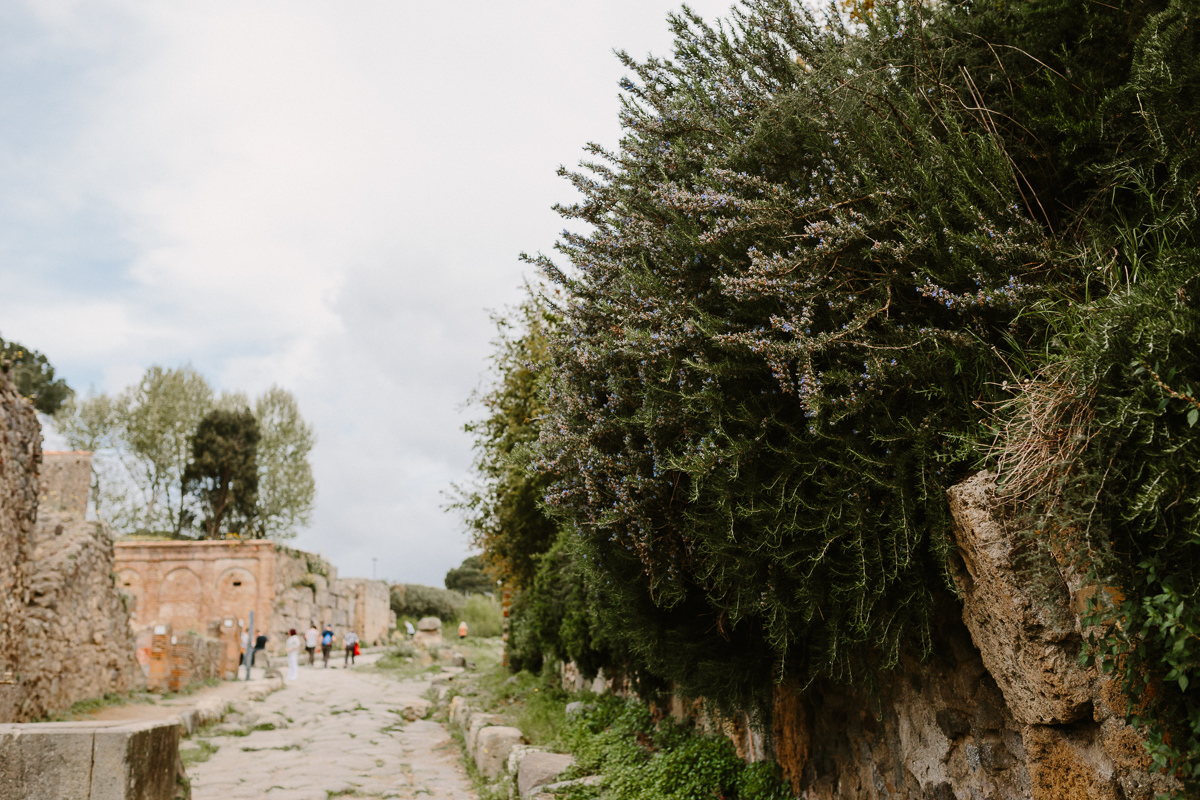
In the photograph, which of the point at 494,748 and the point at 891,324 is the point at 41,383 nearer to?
the point at 494,748

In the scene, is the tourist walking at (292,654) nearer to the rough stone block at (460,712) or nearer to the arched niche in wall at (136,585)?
the rough stone block at (460,712)

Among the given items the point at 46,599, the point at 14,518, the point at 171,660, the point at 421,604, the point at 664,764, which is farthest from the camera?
the point at 421,604

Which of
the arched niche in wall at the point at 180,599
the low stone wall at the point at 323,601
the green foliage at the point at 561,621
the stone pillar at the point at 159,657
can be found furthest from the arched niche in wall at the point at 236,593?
the green foliage at the point at 561,621

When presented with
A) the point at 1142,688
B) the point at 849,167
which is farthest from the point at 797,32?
the point at 1142,688

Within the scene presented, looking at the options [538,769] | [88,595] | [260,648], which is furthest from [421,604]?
[538,769]

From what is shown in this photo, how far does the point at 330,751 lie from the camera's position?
10891 millimetres

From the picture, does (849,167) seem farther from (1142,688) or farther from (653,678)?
(653,678)

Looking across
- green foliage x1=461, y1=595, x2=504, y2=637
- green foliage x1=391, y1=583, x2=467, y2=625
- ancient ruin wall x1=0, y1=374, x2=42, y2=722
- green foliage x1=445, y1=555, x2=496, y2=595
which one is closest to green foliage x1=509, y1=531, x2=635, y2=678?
ancient ruin wall x1=0, y1=374, x2=42, y2=722

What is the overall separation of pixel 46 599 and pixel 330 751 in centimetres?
495

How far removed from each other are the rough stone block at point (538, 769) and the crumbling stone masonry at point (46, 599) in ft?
22.0

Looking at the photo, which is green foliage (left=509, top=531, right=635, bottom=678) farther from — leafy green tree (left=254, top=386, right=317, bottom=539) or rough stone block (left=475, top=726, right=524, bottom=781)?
leafy green tree (left=254, top=386, right=317, bottom=539)

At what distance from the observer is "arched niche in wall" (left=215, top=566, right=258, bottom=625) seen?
28.6 metres

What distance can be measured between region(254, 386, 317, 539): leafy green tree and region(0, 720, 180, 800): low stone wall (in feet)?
115

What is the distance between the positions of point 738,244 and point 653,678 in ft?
16.0
